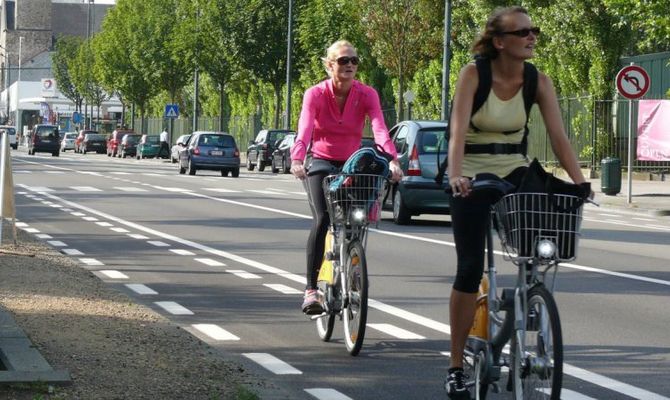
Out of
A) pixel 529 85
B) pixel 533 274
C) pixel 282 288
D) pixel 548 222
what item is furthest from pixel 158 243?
pixel 548 222

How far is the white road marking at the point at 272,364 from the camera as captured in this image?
8531 millimetres

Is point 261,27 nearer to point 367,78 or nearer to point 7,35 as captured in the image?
point 367,78

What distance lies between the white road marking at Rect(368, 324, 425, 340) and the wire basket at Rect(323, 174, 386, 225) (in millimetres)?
1118

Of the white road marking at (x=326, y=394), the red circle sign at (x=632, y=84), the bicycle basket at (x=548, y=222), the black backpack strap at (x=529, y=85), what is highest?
the red circle sign at (x=632, y=84)

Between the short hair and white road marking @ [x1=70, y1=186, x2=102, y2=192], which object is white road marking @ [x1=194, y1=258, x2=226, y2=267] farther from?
white road marking @ [x1=70, y1=186, x2=102, y2=192]

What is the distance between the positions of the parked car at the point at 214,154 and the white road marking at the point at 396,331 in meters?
39.8

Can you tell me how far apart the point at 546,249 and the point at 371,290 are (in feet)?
22.3

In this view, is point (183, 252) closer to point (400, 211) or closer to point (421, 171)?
point (421, 171)

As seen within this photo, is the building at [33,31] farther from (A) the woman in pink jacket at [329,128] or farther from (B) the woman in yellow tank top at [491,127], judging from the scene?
(B) the woman in yellow tank top at [491,127]

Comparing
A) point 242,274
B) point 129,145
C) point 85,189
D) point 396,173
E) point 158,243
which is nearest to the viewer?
point 396,173

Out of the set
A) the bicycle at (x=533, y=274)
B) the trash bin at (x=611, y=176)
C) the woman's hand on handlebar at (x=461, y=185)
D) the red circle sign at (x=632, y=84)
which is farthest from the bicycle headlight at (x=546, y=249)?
the trash bin at (x=611, y=176)

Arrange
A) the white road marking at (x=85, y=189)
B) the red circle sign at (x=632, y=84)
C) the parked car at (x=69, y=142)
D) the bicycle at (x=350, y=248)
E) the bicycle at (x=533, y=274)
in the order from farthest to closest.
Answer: the parked car at (x=69, y=142) < the white road marking at (x=85, y=189) < the red circle sign at (x=632, y=84) < the bicycle at (x=350, y=248) < the bicycle at (x=533, y=274)

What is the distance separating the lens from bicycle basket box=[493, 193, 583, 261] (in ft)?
20.4

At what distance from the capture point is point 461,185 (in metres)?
6.42
